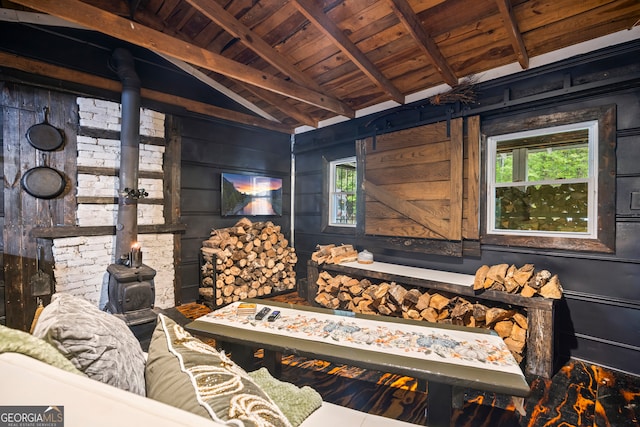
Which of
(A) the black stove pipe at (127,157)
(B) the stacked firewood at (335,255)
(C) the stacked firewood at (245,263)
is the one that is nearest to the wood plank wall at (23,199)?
(A) the black stove pipe at (127,157)

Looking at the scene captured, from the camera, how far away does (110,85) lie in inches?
128

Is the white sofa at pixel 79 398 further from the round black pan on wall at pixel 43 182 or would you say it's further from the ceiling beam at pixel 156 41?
the round black pan on wall at pixel 43 182

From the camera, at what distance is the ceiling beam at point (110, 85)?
277cm

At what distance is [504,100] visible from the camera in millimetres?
2797

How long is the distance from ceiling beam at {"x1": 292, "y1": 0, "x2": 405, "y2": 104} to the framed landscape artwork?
229 centimetres

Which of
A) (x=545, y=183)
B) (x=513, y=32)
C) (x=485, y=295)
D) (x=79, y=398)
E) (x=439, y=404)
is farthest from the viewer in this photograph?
(x=545, y=183)

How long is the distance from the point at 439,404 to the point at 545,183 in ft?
7.67

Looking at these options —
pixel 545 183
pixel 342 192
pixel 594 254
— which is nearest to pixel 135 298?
pixel 342 192

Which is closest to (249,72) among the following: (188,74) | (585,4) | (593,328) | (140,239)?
(188,74)

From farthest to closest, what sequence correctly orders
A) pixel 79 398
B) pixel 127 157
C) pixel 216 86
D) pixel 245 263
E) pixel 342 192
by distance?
pixel 342 192 < pixel 216 86 < pixel 245 263 < pixel 127 157 < pixel 79 398

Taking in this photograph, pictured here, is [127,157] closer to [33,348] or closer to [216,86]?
[216,86]

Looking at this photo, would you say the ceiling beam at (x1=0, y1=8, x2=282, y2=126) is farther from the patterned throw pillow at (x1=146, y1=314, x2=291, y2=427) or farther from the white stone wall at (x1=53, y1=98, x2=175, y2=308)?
the patterned throw pillow at (x1=146, y1=314, x2=291, y2=427)

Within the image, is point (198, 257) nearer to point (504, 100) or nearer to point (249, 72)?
point (249, 72)

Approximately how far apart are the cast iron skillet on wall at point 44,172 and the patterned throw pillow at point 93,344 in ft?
9.14
